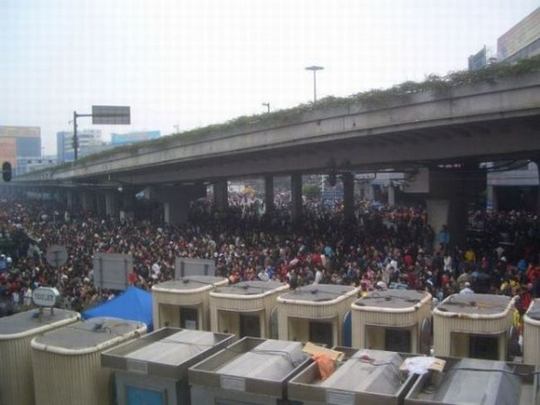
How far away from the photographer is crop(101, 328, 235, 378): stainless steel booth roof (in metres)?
5.98

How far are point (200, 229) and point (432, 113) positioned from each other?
58.6 feet

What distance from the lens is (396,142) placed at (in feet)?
69.4

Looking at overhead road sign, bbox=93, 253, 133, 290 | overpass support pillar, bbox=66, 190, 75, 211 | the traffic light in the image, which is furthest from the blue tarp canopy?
overpass support pillar, bbox=66, 190, 75, 211

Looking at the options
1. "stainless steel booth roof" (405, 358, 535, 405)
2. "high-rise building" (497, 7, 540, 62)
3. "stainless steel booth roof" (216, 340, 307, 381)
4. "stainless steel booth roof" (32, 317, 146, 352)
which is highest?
"high-rise building" (497, 7, 540, 62)

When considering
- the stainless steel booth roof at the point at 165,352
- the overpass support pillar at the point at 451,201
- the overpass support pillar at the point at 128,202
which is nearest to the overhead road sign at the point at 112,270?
the stainless steel booth roof at the point at 165,352

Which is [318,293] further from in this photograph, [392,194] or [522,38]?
[392,194]

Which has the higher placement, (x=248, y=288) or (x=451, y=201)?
(x=451, y=201)

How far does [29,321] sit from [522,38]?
56.4 meters

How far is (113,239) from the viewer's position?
26.0 meters

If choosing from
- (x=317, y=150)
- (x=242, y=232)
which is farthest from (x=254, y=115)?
(x=242, y=232)

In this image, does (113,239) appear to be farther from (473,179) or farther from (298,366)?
(298,366)

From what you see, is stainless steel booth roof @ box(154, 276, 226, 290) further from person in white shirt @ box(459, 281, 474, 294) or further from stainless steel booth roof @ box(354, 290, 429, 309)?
person in white shirt @ box(459, 281, 474, 294)

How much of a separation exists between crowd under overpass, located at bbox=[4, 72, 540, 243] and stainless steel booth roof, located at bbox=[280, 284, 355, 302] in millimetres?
8926

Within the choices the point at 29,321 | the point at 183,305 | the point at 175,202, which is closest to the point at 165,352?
the point at 29,321
